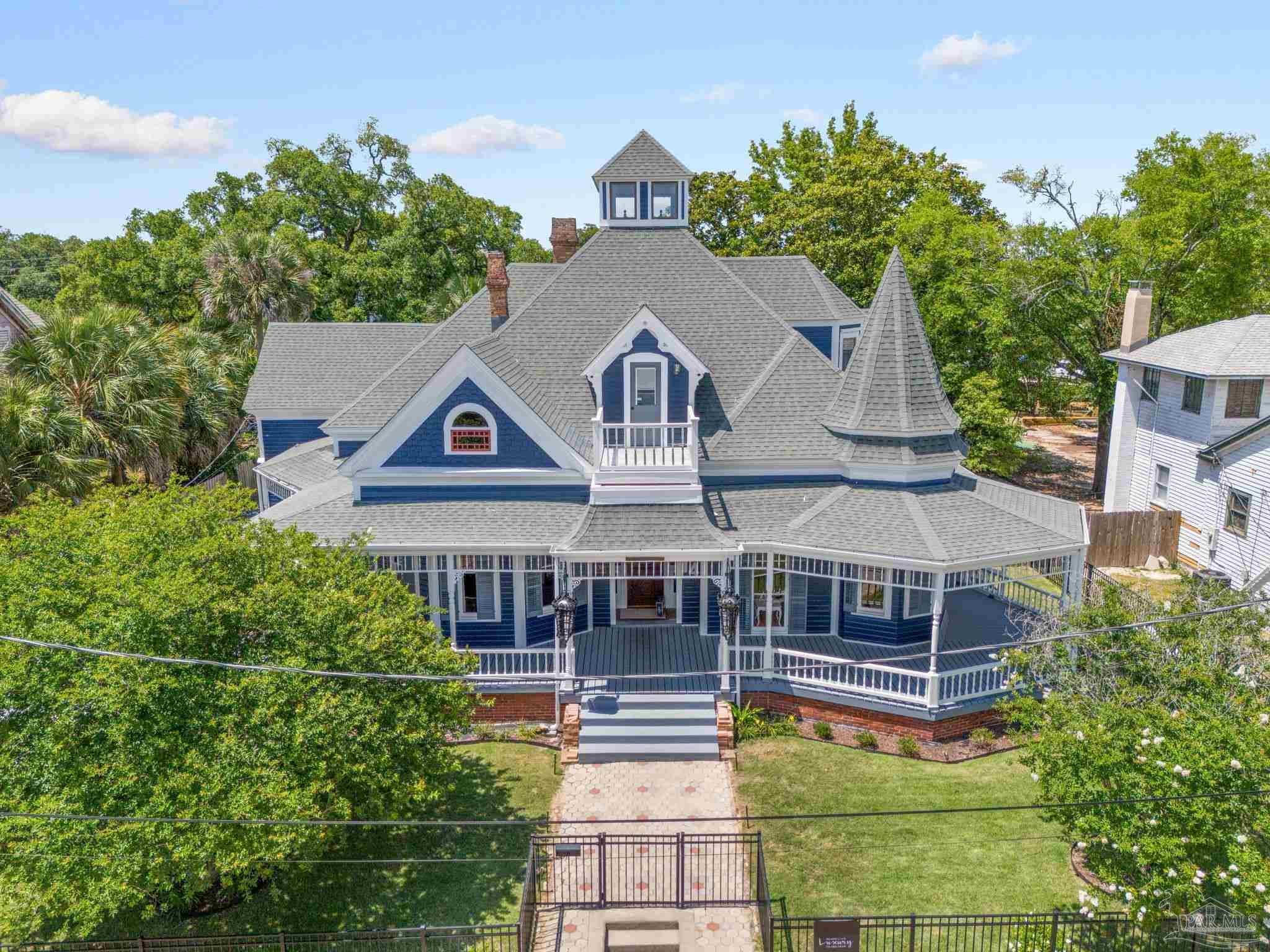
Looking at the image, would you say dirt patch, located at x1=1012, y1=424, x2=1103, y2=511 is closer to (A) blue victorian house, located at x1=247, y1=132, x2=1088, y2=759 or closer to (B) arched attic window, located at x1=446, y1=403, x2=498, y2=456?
(A) blue victorian house, located at x1=247, y1=132, x2=1088, y2=759

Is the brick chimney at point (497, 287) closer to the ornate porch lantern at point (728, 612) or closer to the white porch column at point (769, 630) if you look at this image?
the white porch column at point (769, 630)

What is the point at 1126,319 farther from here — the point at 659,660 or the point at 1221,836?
the point at 1221,836

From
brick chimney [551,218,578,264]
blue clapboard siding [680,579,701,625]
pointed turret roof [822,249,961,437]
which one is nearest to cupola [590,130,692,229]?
brick chimney [551,218,578,264]

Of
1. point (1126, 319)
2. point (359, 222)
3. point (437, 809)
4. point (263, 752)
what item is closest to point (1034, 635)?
point (437, 809)

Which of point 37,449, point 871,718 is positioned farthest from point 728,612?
point 37,449

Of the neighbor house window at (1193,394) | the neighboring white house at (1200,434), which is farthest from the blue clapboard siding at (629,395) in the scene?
the neighbor house window at (1193,394)

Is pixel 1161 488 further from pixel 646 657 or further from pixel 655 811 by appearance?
pixel 655 811
